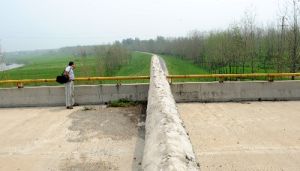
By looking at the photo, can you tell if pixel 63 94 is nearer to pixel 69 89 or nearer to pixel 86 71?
pixel 69 89

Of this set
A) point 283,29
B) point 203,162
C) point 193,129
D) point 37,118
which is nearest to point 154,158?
point 203,162

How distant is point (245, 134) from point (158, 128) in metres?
3.05

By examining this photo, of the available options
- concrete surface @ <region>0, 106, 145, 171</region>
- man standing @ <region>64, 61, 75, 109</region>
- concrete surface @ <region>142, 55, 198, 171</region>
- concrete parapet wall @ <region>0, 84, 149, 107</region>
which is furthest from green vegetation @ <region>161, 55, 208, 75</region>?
concrete surface @ <region>142, 55, 198, 171</region>

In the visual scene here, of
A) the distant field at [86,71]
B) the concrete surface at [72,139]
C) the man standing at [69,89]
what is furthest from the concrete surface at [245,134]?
the distant field at [86,71]

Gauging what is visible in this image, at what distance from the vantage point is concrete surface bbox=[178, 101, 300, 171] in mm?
6668

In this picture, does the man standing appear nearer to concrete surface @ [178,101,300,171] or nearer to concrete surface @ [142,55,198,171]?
concrete surface @ [178,101,300,171]

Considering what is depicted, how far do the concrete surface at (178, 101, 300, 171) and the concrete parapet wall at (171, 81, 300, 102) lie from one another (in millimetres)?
461

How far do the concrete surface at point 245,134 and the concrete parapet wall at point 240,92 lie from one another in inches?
18.2

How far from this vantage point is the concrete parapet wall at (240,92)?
12.2 meters

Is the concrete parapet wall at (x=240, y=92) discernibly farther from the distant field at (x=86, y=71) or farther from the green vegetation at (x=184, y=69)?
the green vegetation at (x=184, y=69)

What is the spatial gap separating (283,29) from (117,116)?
554 inches

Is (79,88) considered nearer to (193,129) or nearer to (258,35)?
(193,129)

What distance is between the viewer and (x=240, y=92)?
1232 cm

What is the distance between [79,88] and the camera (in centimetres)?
1237
